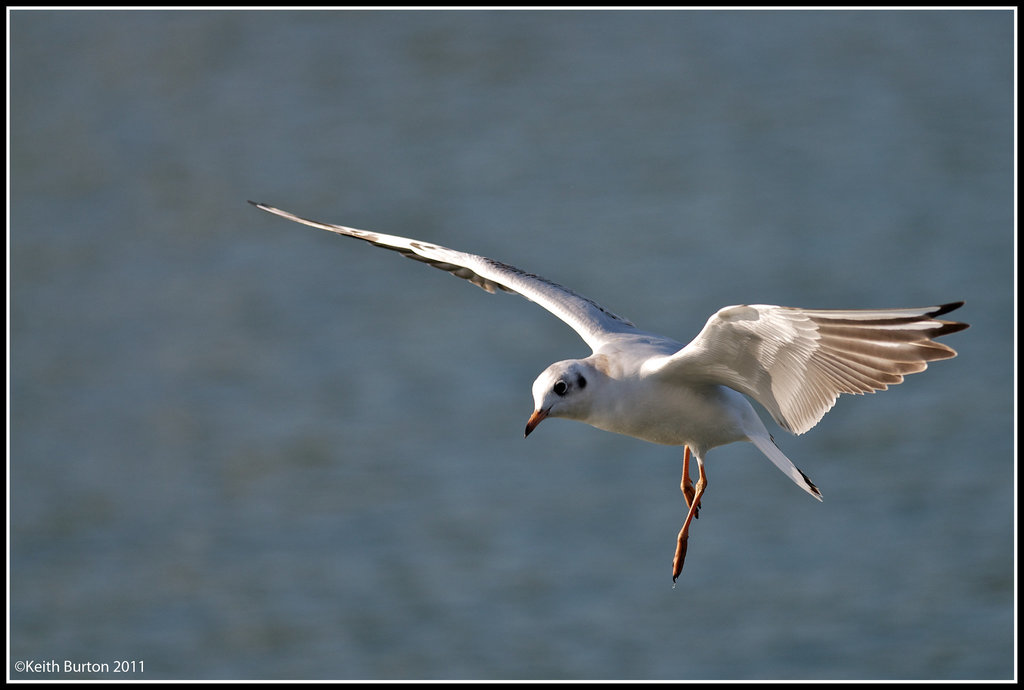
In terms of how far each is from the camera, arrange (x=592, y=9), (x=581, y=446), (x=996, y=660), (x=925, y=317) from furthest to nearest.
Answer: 1. (x=592, y=9)
2. (x=581, y=446)
3. (x=996, y=660)
4. (x=925, y=317)

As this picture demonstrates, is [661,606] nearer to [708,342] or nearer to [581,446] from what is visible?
[581,446]

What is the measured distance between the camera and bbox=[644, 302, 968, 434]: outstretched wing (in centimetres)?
645

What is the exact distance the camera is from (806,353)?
6758mm

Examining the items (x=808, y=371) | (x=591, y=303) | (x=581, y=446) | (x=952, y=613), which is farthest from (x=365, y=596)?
(x=808, y=371)

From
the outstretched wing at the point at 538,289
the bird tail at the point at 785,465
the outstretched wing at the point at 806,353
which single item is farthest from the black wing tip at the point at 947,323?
the outstretched wing at the point at 538,289

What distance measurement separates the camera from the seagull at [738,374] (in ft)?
21.3

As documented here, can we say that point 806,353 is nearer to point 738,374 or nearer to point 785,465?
point 738,374

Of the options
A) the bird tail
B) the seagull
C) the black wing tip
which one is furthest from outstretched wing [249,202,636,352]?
the black wing tip

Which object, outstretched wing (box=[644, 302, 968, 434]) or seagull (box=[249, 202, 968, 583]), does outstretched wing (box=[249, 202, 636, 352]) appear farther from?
outstretched wing (box=[644, 302, 968, 434])

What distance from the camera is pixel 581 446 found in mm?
25969

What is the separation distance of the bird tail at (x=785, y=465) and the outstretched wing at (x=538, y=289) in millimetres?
1121

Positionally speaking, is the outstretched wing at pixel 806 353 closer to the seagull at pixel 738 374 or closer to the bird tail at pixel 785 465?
the seagull at pixel 738 374

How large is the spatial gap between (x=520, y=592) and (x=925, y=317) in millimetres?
18395

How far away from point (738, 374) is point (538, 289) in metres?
2.02
